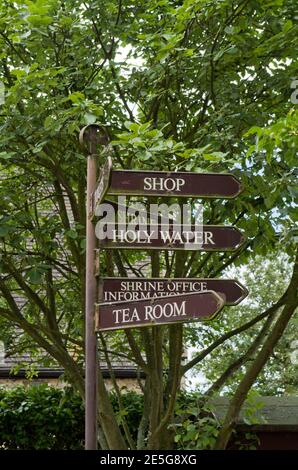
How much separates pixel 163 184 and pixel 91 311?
83 cm

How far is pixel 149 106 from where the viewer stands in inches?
301

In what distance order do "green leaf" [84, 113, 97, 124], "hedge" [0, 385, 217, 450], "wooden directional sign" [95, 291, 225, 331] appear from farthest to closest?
"hedge" [0, 385, 217, 450] < "green leaf" [84, 113, 97, 124] < "wooden directional sign" [95, 291, 225, 331]

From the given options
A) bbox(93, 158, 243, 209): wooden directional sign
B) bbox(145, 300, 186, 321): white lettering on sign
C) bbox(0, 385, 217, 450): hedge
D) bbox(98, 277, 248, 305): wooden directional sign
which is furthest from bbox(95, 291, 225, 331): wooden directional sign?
bbox(0, 385, 217, 450): hedge

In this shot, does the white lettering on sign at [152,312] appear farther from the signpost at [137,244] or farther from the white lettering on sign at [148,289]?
the white lettering on sign at [148,289]

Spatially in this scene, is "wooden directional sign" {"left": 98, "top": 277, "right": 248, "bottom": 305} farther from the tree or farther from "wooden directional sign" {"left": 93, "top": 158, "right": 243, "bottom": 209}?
the tree

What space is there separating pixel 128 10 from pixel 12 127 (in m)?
1.85

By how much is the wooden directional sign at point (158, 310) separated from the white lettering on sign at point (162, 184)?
2.27ft

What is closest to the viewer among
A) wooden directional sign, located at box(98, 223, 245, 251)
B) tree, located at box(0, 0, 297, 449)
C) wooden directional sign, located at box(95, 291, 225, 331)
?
wooden directional sign, located at box(95, 291, 225, 331)

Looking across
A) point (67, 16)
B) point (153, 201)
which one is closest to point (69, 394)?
point (153, 201)

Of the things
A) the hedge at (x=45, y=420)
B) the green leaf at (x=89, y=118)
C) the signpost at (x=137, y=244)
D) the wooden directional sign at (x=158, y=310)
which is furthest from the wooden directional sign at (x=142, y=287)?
the hedge at (x=45, y=420)

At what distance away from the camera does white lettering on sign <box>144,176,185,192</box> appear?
4.38m

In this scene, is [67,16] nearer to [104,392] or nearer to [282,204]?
[282,204]

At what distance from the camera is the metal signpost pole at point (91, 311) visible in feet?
13.5

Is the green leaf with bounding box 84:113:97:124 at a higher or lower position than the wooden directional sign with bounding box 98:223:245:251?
higher
